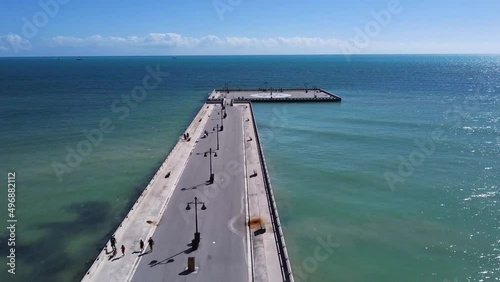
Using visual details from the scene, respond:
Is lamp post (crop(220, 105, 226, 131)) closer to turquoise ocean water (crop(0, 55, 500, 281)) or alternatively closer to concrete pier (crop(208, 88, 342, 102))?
turquoise ocean water (crop(0, 55, 500, 281))

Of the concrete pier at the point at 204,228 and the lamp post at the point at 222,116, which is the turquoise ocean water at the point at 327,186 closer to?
the concrete pier at the point at 204,228

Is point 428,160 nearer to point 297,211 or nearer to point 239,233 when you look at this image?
point 297,211

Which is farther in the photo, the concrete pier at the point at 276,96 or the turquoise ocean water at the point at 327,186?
the concrete pier at the point at 276,96

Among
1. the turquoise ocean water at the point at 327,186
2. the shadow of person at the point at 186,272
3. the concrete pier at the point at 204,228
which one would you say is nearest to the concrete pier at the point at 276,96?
the turquoise ocean water at the point at 327,186

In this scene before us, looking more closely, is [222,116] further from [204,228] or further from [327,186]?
[204,228]

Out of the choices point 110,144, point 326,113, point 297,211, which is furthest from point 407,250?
point 326,113

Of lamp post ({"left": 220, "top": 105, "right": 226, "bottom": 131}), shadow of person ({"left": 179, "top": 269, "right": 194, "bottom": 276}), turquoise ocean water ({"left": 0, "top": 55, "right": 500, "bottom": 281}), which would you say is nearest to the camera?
shadow of person ({"left": 179, "top": 269, "right": 194, "bottom": 276})

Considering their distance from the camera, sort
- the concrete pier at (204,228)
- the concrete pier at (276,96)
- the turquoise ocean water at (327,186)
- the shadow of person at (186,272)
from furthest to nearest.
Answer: the concrete pier at (276,96), the turquoise ocean water at (327,186), the concrete pier at (204,228), the shadow of person at (186,272)

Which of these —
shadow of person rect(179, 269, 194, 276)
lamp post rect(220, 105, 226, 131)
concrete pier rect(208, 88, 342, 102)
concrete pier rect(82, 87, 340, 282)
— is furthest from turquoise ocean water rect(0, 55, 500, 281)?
concrete pier rect(208, 88, 342, 102)
